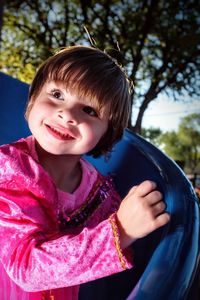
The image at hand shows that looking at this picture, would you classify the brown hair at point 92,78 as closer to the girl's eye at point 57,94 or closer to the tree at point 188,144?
the girl's eye at point 57,94

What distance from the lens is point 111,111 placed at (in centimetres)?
92

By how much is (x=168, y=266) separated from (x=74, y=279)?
171 millimetres

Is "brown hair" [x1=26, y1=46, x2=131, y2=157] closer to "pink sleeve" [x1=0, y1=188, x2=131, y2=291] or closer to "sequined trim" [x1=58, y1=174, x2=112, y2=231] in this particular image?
"sequined trim" [x1=58, y1=174, x2=112, y2=231]

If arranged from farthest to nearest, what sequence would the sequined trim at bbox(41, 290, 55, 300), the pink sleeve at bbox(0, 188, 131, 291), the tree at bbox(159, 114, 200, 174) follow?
the tree at bbox(159, 114, 200, 174)
the sequined trim at bbox(41, 290, 55, 300)
the pink sleeve at bbox(0, 188, 131, 291)

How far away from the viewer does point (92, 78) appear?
89 cm

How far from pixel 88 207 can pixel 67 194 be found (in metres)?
0.09

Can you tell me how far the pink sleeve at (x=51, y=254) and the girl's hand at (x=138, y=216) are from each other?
0.09ft

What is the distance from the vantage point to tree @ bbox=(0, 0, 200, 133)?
8227 millimetres

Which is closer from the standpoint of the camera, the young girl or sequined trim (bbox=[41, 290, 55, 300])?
the young girl

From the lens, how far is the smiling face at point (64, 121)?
0.83 metres

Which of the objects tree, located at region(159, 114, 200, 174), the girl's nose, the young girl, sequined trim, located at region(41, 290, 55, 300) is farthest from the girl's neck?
tree, located at region(159, 114, 200, 174)

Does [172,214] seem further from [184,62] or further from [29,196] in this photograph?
[184,62]

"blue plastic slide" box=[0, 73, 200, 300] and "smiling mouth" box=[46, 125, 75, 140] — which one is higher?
"smiling mouth" box=[46, 125, 75, 140]

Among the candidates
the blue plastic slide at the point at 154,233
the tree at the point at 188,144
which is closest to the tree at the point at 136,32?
the blue plastic slide at the point at 154,233
